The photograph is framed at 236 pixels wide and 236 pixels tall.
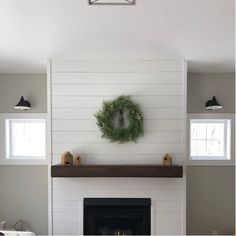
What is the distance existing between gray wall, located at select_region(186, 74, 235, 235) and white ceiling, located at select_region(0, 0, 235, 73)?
1.95 feet

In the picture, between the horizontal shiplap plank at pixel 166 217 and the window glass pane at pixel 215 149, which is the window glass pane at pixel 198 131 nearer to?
the window glass pane at pixel 215 149

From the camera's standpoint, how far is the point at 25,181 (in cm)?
363

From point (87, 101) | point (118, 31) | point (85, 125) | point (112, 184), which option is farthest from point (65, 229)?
point (118, 31)

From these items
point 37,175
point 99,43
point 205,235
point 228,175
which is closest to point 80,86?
point 99,43

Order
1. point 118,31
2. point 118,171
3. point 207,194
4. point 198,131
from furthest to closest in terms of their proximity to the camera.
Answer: point 198,131
point 207,194
point 118,171
point 118,31

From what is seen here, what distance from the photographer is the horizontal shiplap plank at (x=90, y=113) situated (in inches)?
122

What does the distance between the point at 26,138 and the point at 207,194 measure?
2.76m

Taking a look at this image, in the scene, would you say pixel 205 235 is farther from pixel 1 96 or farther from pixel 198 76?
pixel 1 96

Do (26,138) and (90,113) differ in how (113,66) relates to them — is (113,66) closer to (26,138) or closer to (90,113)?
(90,113)

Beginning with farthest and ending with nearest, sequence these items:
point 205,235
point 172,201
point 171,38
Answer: point 205,235, point 172,201, point 171,38

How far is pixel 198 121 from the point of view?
363cm

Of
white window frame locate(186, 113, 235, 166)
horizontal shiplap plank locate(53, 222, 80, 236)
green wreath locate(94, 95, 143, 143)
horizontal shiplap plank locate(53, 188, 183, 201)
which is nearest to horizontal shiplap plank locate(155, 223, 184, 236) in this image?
horizontal shiplap plank locate(53, 188, 183, 201)

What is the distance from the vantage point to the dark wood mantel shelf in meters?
2.90

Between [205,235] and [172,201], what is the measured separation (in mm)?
973
